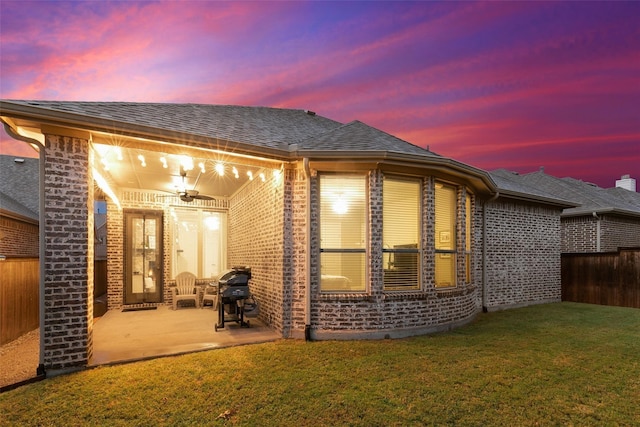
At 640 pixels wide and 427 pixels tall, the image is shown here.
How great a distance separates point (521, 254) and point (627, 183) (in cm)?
1579

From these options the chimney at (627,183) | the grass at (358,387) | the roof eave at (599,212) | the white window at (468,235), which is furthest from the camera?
the chimney at (627,183)

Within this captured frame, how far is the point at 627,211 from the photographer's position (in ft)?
38.6

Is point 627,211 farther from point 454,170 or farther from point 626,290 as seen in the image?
point 454,170

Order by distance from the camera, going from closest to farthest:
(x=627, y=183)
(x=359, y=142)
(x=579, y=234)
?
1. (x=359, y=142)
2. (x=579, y=234)
3. (x=627, y=183)

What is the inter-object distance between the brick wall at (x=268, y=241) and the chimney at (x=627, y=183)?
2242 cm

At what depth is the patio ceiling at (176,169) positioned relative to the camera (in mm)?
5449

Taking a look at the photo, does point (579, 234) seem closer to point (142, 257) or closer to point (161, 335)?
point (161, 335)

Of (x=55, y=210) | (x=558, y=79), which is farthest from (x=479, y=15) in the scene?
(x=55, y=210)

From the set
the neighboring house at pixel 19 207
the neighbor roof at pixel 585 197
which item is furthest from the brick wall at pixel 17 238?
the neighbor roof at pixel 585 197

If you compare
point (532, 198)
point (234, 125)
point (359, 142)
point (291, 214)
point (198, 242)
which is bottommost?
point (198, 242)

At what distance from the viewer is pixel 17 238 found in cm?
949

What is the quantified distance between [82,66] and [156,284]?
5860 millimetres

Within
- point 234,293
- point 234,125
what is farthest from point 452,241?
point 234,125

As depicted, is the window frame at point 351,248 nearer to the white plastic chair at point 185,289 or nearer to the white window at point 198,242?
the white plastic chair at point 185,289
